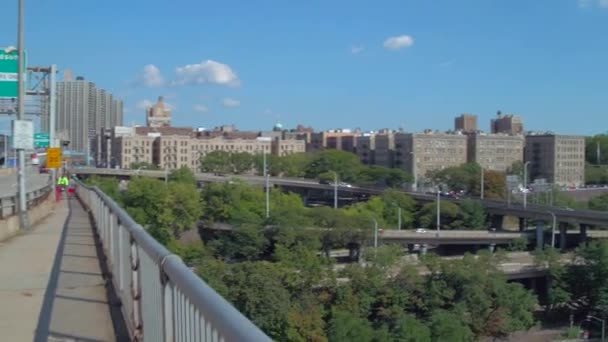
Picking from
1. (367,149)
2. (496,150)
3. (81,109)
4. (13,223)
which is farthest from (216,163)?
(13,223)

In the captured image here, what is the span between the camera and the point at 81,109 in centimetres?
11688

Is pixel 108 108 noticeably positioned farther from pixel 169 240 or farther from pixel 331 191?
pixel 169 240

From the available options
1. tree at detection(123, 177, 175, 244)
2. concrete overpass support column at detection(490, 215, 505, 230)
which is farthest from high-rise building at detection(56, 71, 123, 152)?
concrete overpass support column at detection(490, 215, 505, 230)

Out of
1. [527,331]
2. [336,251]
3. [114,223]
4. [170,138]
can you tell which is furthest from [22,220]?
[170,138]

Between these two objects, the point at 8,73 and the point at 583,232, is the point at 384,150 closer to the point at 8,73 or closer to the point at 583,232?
the point at 583,232

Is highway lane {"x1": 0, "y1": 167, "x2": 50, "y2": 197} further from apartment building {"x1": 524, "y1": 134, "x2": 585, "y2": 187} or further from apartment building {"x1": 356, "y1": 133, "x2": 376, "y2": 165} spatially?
apartment building {"x1": 356, "y1": 133, "x2": 376, "y2": 165}

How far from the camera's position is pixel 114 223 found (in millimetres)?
8750

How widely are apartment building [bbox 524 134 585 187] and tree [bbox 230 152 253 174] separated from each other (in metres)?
53.9

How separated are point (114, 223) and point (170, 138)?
151321 millimetres

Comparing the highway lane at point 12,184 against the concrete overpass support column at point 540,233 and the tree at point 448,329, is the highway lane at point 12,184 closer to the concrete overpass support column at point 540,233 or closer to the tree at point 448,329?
the tree at point 448,329

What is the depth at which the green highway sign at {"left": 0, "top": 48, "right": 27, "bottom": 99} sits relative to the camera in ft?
60.1

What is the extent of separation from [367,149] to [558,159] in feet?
145

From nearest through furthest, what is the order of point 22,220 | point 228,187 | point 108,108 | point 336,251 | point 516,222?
point 22,220, point 336,251, point 228,187, point 516,222, point 108,108

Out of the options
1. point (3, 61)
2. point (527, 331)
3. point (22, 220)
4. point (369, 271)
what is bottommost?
point (527, 331)
